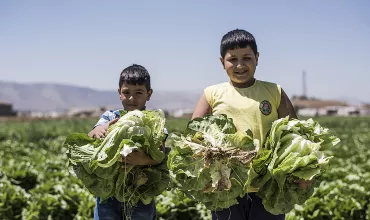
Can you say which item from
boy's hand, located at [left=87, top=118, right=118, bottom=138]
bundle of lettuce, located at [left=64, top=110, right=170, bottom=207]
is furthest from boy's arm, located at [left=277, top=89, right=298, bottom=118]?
boy's hand, located at [left=87, top=118, right=118, bottom=138]

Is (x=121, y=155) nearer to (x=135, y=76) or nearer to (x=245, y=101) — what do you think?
(x=135, y=76)

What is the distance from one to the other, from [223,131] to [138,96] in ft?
2.83

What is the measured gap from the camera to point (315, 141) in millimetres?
2932

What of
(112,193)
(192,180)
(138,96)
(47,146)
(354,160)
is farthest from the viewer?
(47,146)

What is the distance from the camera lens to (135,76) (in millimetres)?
3402

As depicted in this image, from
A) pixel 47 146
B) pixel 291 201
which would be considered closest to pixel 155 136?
pixel 291 201

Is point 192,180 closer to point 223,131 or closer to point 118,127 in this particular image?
point 223,131

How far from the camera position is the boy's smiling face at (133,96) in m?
3.41

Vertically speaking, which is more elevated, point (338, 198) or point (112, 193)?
point (112, 193)

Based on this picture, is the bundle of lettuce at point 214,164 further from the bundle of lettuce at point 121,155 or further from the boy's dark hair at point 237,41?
the boy's dark hair at point 237,41

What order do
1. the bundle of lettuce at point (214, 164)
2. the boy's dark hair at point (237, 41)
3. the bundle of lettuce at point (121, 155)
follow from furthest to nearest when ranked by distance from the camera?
the boy's dark hair at point (237, 41)
the bundle of lettuce at point (121, 155)
the bundle of lettuce at point (214, 164)

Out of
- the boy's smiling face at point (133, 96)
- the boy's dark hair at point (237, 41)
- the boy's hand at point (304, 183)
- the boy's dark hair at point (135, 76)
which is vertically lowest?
the boy's hand at point (304, 183)

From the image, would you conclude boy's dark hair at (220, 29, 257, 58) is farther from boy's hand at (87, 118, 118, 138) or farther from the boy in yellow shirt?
boy's hand at (87, 118, 118, 138)

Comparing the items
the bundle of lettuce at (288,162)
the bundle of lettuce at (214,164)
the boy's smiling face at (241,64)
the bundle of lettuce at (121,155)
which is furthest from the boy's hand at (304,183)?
the bundle of lettuce at (121,155)
